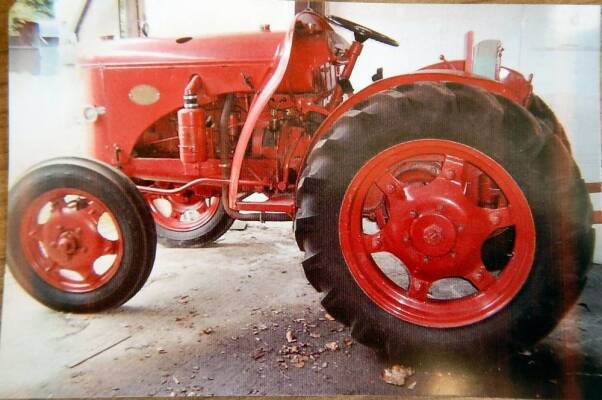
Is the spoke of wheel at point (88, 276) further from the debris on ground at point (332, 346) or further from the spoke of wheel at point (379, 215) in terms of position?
the spoke of wheel at point (379, 215)

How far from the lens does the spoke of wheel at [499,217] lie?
3.14 feet

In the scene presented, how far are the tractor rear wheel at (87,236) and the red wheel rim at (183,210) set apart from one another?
1.37 ft

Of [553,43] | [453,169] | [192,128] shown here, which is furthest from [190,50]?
[553,43]

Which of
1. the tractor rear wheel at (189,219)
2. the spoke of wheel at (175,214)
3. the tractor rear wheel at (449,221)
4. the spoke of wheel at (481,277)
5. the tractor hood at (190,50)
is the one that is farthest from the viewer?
the spoke of wheel at (175,214)

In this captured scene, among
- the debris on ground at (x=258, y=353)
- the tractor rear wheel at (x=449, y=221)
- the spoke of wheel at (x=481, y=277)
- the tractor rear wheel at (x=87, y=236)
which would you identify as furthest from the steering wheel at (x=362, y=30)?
the debris on ground at (x=258, y=353)

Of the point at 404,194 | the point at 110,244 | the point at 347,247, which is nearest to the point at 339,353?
the point at 347,247

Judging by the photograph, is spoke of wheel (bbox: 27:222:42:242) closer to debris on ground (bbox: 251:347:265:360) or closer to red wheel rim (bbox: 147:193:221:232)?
red wheel rim (bbox: 147:193:221:232)

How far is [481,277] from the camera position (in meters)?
1.01

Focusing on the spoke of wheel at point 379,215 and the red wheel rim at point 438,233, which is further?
the spoke of wheel at point 379,215

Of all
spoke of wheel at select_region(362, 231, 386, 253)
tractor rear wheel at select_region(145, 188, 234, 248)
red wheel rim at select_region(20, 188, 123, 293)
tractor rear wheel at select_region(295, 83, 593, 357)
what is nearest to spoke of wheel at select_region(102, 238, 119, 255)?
red wheel rim at select_region(20, 188, 123, 293)

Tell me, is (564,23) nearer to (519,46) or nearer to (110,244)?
(519,46)

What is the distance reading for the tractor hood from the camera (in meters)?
1.27

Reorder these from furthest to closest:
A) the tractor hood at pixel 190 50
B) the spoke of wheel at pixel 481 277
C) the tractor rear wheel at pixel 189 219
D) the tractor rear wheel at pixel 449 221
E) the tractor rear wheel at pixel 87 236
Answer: the tractor rear wheel at pixel 189 219, the tractor hood at pixel 190 50, the tractor rear wheel at pixel 87 236, the spoke of wheel at pixel 481 277, the tractor rear wheel at pixel 449 221

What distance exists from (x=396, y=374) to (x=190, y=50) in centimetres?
103
